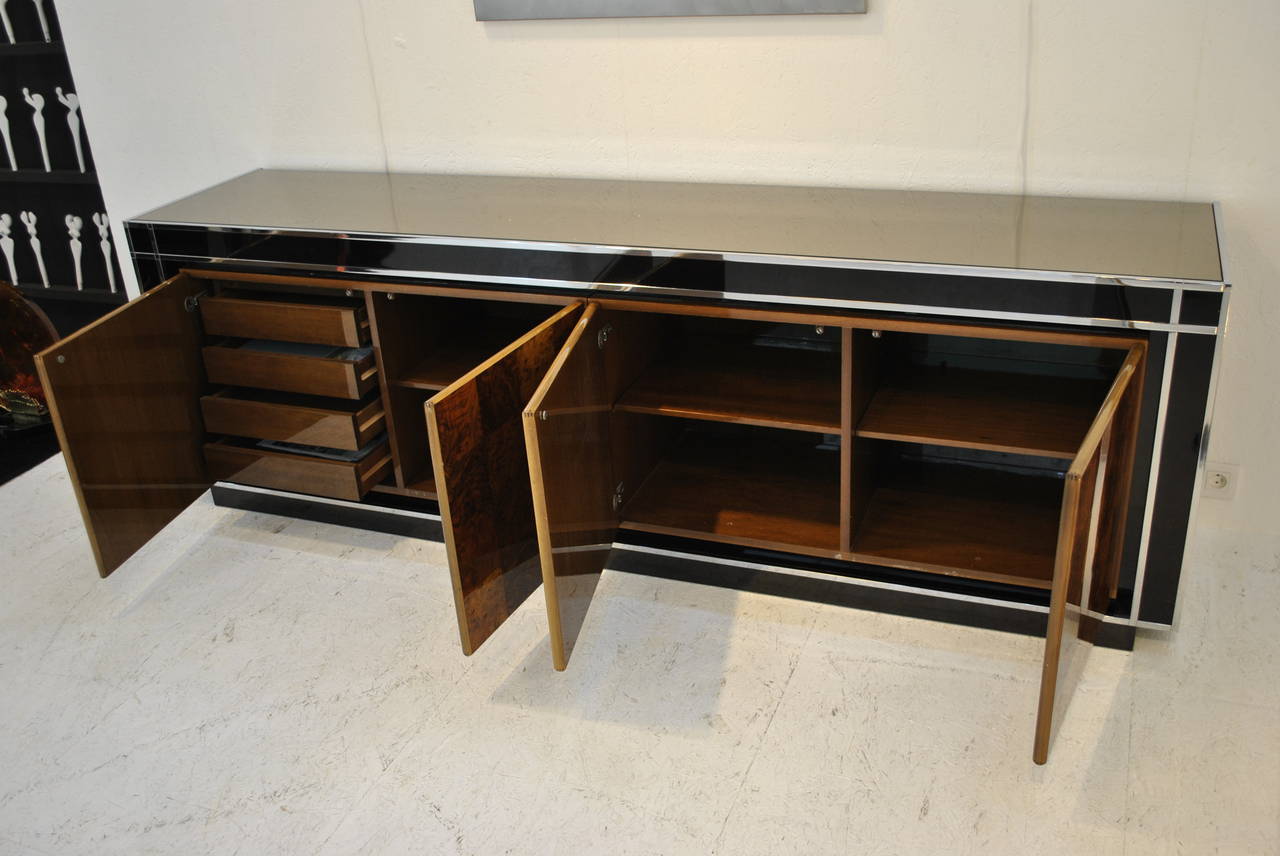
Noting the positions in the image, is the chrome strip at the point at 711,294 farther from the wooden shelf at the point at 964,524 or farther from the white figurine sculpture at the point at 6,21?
the white figurine sculpture at the point at 6,21

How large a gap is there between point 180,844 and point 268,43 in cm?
196

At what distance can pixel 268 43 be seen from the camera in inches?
116

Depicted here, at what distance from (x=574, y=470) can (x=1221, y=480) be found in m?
1.47

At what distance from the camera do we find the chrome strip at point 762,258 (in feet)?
6.41

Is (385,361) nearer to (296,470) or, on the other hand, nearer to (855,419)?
(296,470)

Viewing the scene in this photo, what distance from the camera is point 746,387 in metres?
2.52

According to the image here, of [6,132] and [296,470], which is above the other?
[6,132]

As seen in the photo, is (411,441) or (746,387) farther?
(411,441)

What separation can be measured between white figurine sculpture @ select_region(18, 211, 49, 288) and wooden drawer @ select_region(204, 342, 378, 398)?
1539 millimetres

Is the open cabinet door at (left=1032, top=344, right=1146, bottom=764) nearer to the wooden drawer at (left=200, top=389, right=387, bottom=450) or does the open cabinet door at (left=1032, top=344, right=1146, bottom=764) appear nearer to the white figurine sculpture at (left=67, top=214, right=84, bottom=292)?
the wooden drawer at (left=200, top=389, right=387, bottom=450)

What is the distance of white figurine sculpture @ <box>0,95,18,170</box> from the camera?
3.68m

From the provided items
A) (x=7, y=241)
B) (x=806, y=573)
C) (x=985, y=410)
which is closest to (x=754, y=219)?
(x=985, y=410)

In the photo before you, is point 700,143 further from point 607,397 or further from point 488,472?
point 488,472

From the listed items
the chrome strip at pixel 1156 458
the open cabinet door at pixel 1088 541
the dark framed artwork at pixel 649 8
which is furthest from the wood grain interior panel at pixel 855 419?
the dark framed artwork at pixel 649 8
